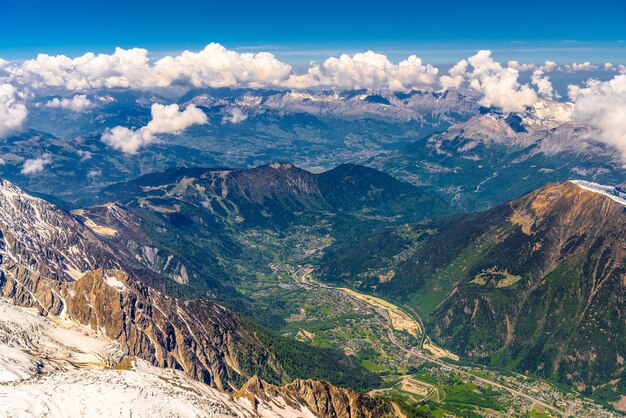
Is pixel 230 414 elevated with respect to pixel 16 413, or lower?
lower

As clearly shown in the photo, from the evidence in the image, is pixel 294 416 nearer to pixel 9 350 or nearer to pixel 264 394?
pixel 264 394

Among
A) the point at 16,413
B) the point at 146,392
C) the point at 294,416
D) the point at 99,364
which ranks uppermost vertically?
the point at 16,413

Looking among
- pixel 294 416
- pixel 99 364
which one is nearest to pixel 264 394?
pixel 294 416

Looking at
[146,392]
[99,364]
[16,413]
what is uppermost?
[16,413]

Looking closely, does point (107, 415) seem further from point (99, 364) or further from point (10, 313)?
point (10, 313)

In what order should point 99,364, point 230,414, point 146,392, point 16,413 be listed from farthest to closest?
1. point 99,364
2. point 230,414
3. point 146,392
4. point 16,413

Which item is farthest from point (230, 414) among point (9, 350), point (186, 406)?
point (9, 350)

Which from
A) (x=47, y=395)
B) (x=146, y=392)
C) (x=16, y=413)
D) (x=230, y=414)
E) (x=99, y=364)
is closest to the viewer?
(x=16, y=413)

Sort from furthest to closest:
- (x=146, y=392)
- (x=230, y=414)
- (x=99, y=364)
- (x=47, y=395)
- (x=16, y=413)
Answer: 1. (x=99, y=364)
2. (x=230, y=414)
3. (x=146, y=392)
4. (x=47, y=395)
5. (x=16, y=413)

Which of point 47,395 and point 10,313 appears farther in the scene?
point 10,313
